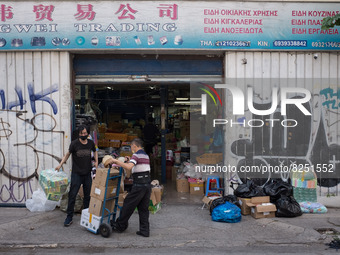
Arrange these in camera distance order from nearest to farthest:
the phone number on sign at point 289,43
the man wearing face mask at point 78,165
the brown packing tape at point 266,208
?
the man wearing face mask at point 78,165 < the brown packing tape at point 266,208 < the phone number on sign at point 289,43

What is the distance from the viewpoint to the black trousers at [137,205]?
560cm

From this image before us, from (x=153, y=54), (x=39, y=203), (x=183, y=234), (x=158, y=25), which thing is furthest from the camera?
(x=153, y=54)

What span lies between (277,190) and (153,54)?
4214 mm

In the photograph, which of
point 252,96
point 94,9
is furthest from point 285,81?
point 94,9

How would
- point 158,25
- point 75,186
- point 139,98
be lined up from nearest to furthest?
point 75,186 < point 158,25 < point 139,98

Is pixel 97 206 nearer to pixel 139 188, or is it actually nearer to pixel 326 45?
pixel 139 188

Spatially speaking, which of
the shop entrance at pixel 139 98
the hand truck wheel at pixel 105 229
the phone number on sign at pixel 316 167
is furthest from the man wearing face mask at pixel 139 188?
the phone number on sign at pixel 316 167

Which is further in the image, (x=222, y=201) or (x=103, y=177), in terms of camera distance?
(x=222, y=201)

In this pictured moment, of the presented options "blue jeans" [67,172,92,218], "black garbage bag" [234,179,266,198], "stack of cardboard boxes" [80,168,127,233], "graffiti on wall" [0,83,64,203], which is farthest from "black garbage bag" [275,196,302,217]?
"graffiti on wall" [0,83,64,203]

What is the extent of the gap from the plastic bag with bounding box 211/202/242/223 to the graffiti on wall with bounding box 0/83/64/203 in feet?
12.2

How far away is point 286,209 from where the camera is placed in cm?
675

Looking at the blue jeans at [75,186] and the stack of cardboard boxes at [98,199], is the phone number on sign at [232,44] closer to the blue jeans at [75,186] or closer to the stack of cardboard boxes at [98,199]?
the stack of cardboard boxes at [98,199]

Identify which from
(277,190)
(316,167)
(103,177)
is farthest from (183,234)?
(316,167)

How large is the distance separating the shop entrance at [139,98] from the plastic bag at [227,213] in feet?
10.2
